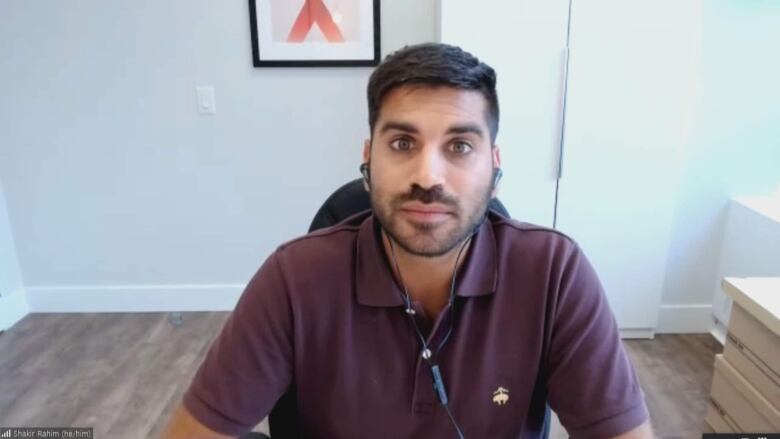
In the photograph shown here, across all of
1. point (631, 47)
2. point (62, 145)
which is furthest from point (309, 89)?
point (631, 47)

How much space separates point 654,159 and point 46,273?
300 centimetres

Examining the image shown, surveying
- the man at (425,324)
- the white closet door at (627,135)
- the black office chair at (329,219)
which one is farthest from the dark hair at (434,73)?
the white closet door at (627,135)

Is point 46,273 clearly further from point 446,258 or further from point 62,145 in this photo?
point 446,258

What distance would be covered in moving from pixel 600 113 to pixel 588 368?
154 cm

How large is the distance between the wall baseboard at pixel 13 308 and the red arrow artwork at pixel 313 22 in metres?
1.90

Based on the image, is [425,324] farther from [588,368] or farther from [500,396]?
[588,368]

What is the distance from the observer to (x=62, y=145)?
2529mm

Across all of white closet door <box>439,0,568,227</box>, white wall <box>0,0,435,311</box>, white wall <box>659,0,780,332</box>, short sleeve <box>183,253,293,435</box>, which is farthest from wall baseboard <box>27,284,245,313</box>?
white wall <box>659,0,780,332</box>

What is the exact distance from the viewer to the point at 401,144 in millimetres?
864

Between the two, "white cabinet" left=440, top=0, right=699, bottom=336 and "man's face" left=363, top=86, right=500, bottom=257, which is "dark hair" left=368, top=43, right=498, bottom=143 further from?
"white cabinet" left=440, top=0, right=699, bottom=336

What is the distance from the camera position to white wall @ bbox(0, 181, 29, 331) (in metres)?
2.58

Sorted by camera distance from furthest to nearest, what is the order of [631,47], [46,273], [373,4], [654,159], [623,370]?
[46,273], [373,4], [654,159], [631,47], [623,370]

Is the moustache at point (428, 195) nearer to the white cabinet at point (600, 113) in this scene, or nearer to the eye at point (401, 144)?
the eye at point (401, 144)

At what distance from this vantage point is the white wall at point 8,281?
2.58m
